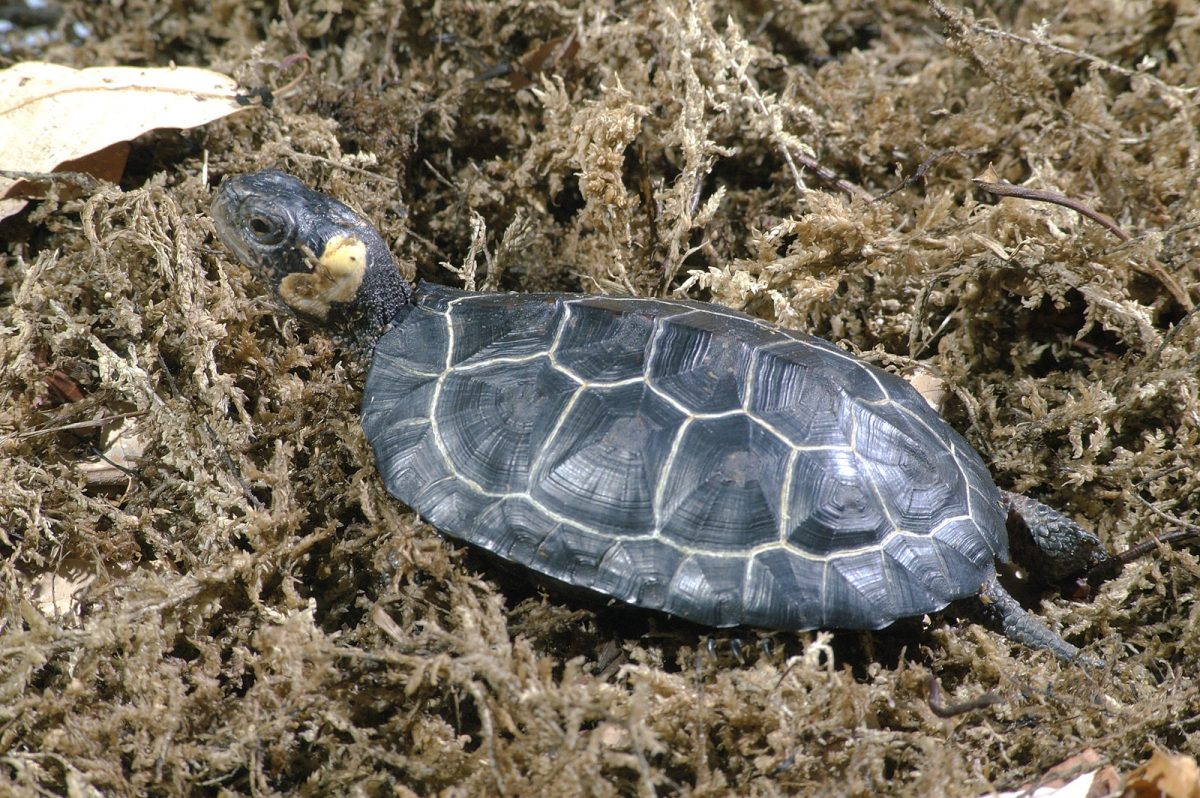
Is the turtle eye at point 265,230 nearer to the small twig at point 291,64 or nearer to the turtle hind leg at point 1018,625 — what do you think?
the small twig at point 291,64

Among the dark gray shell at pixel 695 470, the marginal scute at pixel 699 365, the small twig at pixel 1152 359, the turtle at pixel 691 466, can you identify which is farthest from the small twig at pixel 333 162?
the small twig at pixel 1152 359

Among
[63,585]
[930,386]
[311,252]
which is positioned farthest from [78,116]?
[930,386]

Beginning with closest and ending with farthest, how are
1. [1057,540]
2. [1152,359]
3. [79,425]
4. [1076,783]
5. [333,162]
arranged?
[1076,783], [1057,540], [79,425], [1152,359], [333,162]

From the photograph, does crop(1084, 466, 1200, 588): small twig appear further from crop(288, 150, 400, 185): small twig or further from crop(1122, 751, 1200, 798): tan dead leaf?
crop(288, 150, 400, 185): small twig

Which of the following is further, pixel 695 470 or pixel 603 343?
pixel 603 343

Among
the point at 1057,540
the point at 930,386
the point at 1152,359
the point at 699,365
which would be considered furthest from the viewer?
the point at 930,386

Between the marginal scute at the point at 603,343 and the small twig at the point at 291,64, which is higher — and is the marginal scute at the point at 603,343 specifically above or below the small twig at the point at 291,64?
below

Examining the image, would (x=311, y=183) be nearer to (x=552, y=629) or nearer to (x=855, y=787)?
(x=552, y=629)

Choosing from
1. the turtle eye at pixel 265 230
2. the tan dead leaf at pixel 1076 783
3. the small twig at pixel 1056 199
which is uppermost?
the small twig at pixel 1056 199

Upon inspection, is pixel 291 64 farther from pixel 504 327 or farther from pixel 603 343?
pixel 603 343
